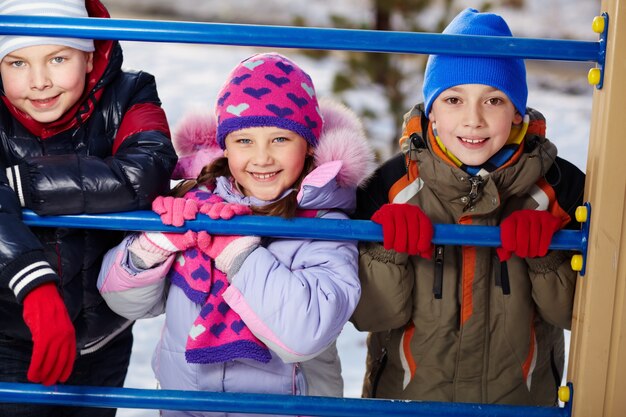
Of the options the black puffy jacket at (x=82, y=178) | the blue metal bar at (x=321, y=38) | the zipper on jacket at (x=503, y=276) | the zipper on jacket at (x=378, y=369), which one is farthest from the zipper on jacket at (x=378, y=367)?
the blue metal bar at (x=321, y=38)

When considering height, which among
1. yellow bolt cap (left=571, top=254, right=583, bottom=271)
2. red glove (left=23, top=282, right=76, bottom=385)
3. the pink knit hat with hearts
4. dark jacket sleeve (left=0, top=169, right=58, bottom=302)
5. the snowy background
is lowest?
red glove (left=23, top=282, right=76, bottom=385)

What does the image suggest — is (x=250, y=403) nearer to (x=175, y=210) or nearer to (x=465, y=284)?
(x=175, y=210)

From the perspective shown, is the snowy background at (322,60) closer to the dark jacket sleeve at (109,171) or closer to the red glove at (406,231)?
the dark jacket sleeve at (109,171)

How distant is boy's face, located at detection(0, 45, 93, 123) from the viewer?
183cm

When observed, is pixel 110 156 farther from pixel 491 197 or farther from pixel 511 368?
pixel 511 368

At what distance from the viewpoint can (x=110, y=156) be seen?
1.86 m

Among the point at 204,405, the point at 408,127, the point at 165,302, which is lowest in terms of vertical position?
the point at 204,405

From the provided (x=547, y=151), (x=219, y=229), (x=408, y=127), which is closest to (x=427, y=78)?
(x=408, y=127)

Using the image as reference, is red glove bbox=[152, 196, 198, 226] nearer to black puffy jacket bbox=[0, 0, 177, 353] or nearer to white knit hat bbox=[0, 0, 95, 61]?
black puffy jacket bbox=[0, 0, 177, 353]

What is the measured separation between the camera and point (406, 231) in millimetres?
1706

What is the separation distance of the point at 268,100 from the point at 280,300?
0.44 metres

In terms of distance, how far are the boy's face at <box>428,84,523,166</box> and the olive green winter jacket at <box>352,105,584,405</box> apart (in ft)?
0.13

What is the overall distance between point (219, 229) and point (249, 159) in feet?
0.70

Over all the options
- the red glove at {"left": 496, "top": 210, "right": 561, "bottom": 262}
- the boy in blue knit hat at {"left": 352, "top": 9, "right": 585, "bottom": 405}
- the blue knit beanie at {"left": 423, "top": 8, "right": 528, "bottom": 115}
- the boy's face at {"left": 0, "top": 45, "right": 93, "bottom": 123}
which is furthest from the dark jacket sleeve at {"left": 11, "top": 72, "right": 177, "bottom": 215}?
the red glove at {"left": 496, "top": 210, "right": 561, "bottom": 262}
